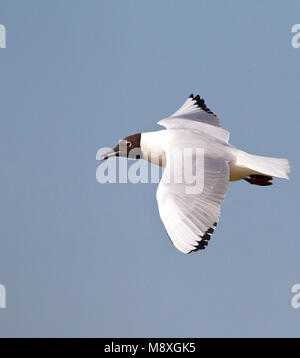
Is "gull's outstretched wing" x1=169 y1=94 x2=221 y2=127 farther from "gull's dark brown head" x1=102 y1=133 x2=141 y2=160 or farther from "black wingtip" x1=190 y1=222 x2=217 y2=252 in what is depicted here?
"black wingtip" x1=190 y1=222 x2=217 y2=252

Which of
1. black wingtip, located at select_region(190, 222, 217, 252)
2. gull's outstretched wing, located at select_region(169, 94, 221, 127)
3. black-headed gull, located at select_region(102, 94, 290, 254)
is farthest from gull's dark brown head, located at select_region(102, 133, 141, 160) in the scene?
black wingtip, located at select_region(190, 222, 217, 252)

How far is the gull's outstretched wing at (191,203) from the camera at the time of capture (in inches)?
232

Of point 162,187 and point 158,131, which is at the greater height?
point 158,131

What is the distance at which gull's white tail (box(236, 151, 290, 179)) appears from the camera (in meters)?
7.38

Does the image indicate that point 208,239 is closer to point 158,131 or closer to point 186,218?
point 186,218

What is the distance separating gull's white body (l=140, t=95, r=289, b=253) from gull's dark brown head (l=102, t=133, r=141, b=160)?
11 cm

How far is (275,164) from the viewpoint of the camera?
7.58 m

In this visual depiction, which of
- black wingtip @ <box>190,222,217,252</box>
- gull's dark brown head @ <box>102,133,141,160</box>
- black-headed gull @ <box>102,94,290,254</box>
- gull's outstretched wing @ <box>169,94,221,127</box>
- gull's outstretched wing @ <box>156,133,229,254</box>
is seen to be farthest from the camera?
gull's outstretched wing @ <box>169,94,221,127</box>

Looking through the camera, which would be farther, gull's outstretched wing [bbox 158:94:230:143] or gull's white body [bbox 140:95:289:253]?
gull's outstretched wing [bbox 158:94:230:143]

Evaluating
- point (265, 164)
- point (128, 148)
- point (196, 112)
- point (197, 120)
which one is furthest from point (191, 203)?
point (196, 112)

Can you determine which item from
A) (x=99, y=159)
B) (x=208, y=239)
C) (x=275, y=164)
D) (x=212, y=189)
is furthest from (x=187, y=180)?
(x=99, y=159)

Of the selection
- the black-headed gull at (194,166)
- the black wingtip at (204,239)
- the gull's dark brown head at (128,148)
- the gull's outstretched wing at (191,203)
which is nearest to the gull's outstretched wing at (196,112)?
the black-headed gull at (194,166)

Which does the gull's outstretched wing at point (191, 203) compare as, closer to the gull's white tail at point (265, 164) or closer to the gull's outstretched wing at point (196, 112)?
the gull's white tail at point (265, 164)

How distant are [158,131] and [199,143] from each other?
84 cm
